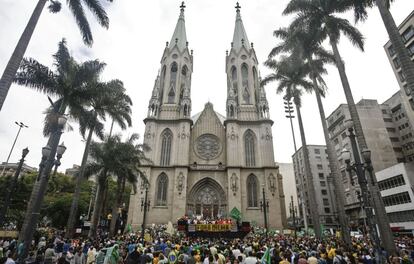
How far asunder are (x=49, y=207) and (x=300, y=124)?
112ft

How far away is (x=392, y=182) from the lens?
34312 millimetres

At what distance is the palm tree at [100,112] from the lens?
18.1m

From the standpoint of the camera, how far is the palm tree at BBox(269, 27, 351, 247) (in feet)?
54.9

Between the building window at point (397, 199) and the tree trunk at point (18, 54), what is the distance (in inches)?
1620

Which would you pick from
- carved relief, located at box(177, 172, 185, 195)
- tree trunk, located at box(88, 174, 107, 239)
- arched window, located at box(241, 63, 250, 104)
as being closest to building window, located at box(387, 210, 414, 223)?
arched window, located at box(241, 63, 250, 104)

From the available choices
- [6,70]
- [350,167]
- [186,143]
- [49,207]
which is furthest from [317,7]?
[49,207]

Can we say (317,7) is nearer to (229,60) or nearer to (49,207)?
(229,60)

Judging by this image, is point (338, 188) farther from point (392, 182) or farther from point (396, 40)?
point (392, 182)

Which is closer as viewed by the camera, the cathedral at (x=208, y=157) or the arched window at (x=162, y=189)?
the cathedral at (x=208, y=157)

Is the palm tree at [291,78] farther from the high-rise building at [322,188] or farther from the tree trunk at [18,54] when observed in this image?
the high-rise building at [322,188]

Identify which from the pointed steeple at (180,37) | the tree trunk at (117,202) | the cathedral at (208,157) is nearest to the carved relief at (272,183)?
the cathedral at (208,157)

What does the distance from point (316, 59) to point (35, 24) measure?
63.5 ft

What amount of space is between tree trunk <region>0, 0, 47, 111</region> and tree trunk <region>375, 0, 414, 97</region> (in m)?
16.0

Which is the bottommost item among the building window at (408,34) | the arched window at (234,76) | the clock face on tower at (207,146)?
the clock face on tower at (207,146)
